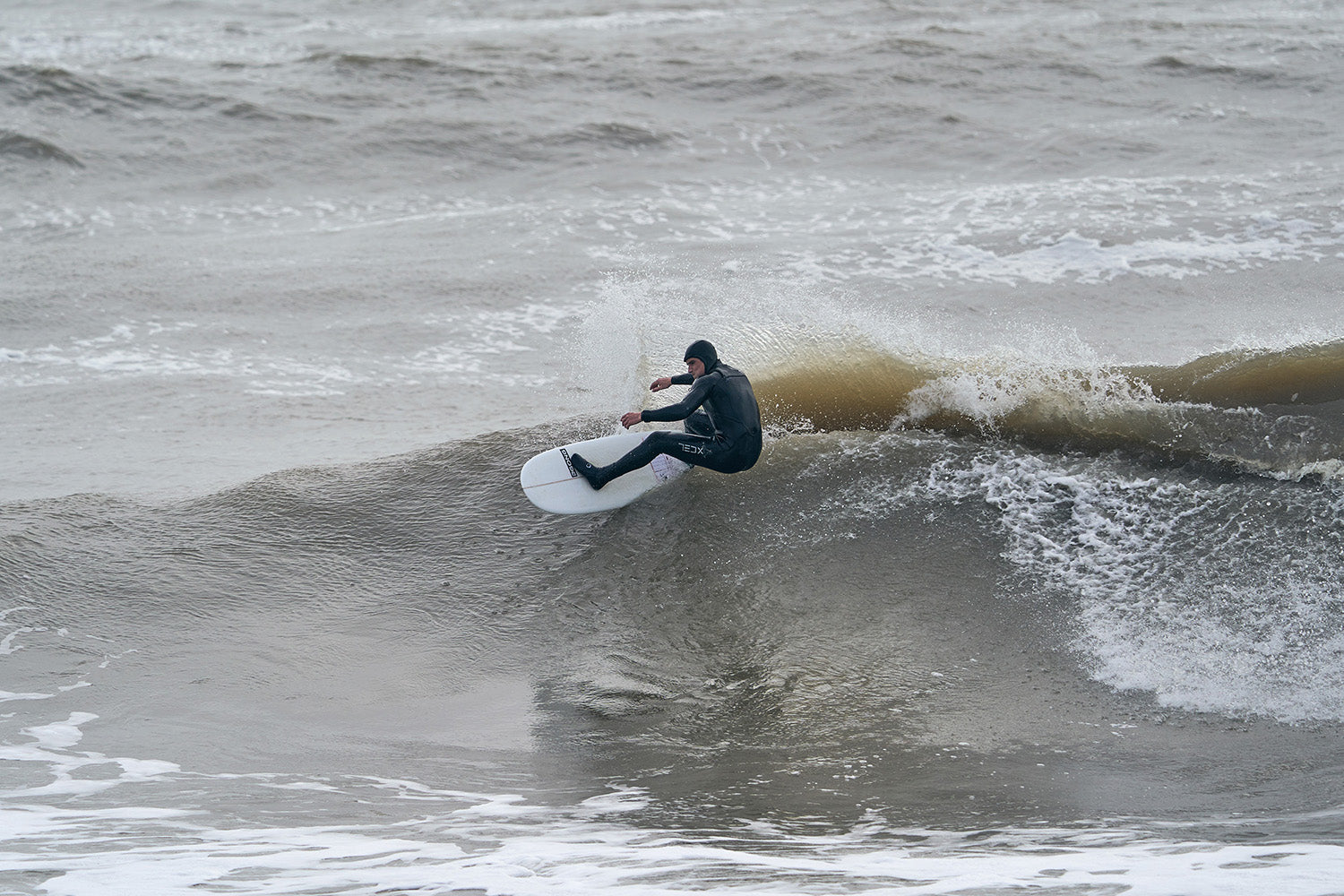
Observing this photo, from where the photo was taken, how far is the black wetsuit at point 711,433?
7895mm

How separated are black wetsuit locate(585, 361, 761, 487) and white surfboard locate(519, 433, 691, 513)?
0.53 feet

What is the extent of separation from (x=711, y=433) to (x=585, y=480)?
99cm

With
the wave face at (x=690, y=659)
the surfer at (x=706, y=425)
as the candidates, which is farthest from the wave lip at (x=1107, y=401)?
the surfer at (x=706, y=425)

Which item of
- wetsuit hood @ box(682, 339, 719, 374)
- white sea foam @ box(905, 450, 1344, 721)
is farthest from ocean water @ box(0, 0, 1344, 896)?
wetsuit hood @ box(682, 339, 719, 374)

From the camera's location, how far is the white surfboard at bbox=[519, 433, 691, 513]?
8.30m

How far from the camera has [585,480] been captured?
838cm

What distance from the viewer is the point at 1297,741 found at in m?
5.83

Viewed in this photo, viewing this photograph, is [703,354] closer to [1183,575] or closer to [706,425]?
[706,425]

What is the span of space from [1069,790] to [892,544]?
2546 millimetres

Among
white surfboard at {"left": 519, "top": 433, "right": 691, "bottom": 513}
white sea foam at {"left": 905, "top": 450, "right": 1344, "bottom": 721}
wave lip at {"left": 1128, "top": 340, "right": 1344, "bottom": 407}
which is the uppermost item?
wave lip at {"left": 1128, "top": 340, "right": 1344, "bottom": 407}

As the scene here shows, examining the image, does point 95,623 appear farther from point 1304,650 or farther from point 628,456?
point 1304,650

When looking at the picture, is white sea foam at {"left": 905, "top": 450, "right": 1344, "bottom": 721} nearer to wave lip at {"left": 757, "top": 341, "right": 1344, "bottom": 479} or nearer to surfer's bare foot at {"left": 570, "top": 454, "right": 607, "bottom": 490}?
wave lip at {"left": 757, "top": 341, "right": 1344, "bottom": 479}

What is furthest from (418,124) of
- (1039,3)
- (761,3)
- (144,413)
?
(1039,3)

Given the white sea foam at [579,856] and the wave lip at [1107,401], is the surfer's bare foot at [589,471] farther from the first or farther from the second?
the white sea foam at [579,856]
